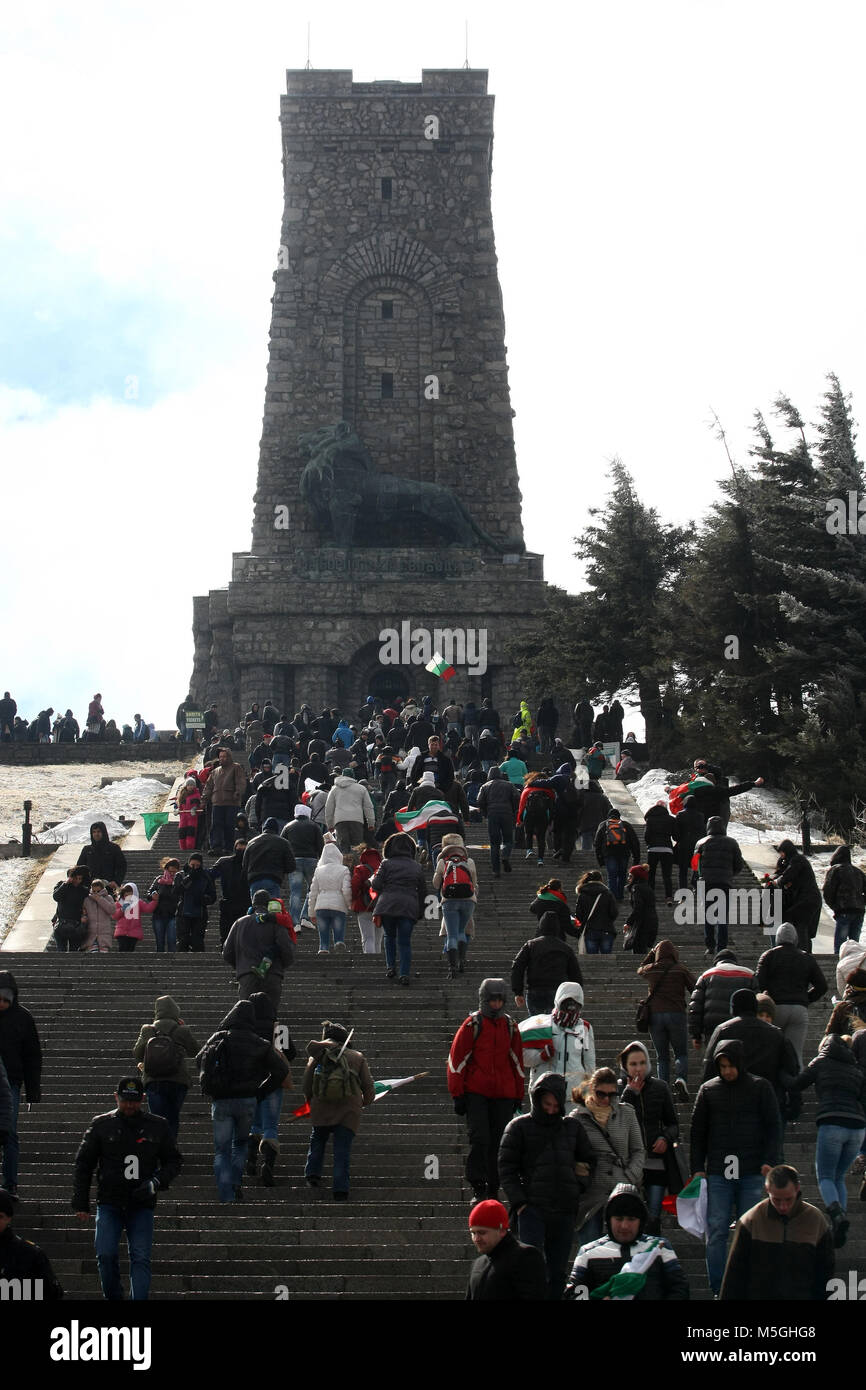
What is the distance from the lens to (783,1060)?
1292 cm

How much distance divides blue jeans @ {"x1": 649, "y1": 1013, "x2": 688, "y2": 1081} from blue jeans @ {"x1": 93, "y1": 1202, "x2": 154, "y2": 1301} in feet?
15.3

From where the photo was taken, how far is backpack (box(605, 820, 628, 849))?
2102cm

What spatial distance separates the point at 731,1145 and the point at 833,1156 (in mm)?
1263

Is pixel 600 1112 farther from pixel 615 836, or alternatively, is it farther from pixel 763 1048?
pixel 615 836

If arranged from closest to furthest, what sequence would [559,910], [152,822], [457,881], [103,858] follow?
[559,910] < [457,881] < [103,858] < [152,822]

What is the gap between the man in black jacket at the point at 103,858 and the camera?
836 inches

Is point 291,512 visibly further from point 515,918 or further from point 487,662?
point 515,918

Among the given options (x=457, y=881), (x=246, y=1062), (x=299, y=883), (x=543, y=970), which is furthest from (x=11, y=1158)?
(x=299, y=883)

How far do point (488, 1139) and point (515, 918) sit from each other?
8.66 m

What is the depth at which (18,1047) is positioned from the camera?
13477 millimetres

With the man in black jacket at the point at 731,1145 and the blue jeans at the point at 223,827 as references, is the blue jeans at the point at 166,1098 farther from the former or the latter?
the blue jeans at the point at 223,827

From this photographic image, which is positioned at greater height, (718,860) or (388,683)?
(388,683)

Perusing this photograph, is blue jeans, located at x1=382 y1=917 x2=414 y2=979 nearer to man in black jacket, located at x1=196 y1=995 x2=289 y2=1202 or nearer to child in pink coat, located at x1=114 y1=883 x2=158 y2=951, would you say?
child in pink coat, located at x1=114 y1=883 x2=158 y2=951

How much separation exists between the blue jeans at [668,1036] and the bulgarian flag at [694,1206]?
10.4 feet
